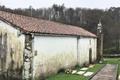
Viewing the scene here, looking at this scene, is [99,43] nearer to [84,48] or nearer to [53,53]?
[84,48]

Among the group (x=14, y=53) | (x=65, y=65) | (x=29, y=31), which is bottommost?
(x=65, y=65)

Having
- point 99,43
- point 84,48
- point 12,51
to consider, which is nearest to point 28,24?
point 12,51

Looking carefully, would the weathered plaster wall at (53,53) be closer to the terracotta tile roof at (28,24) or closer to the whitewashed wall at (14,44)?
the terracotta tile roof at (28,24)

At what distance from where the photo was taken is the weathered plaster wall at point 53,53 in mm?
17578

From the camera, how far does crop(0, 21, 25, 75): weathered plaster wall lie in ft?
55.0

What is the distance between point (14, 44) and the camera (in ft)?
55.8

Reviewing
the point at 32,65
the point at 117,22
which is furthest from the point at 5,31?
the point at 117,22

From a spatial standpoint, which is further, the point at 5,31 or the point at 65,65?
the point at 65,65

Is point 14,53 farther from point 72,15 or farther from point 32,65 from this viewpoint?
point 72,15

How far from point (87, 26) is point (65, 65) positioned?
53503 mm

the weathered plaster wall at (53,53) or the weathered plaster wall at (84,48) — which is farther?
the weathered plaster wall at (84,48)

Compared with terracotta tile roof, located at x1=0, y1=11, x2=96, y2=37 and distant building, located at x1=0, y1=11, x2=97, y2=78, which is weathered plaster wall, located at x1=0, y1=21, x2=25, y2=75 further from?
terracotta tile roof, located at x1=0, y1=11, x2=96, y2=37

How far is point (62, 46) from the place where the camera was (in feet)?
74.2

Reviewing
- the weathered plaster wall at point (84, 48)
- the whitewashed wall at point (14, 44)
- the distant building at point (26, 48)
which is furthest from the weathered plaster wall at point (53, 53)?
the weathered plaster wall at point (84, 48)
